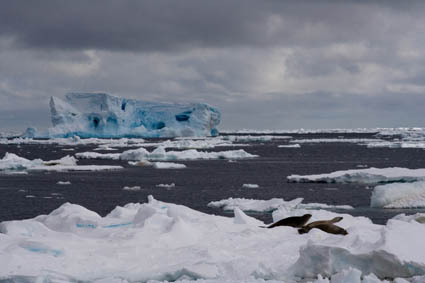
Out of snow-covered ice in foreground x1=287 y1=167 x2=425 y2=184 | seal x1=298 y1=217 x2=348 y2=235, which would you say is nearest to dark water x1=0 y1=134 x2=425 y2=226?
snow-covered ice in foreground x1=287 y1=167 x2=425 y2=184

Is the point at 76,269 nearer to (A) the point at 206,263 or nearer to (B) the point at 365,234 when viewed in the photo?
(A) the point at 206,263

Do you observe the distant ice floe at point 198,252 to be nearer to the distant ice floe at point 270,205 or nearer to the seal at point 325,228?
the seal at point 325,228

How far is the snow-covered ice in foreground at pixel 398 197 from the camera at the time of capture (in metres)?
16.4

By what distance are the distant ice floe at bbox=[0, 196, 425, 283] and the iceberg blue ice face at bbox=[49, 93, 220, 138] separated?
51092mm

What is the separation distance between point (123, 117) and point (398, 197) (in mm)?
47709

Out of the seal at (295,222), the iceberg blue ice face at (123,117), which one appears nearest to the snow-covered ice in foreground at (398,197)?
the seal at (295,222)

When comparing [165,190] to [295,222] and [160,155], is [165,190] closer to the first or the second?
[295,222]

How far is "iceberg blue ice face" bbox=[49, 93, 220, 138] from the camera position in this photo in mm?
60125

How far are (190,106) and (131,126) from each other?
6.50m

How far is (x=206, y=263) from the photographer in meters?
7.47

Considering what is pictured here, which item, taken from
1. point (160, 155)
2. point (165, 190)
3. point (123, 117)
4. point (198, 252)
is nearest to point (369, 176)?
A: point (165, 190)

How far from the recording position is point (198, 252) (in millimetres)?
8047

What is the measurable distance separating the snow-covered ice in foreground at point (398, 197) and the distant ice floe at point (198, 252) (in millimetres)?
6971

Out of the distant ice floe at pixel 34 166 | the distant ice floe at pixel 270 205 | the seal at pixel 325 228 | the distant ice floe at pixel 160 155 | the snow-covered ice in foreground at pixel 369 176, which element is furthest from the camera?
the distant ice floe at pixel 160 155
